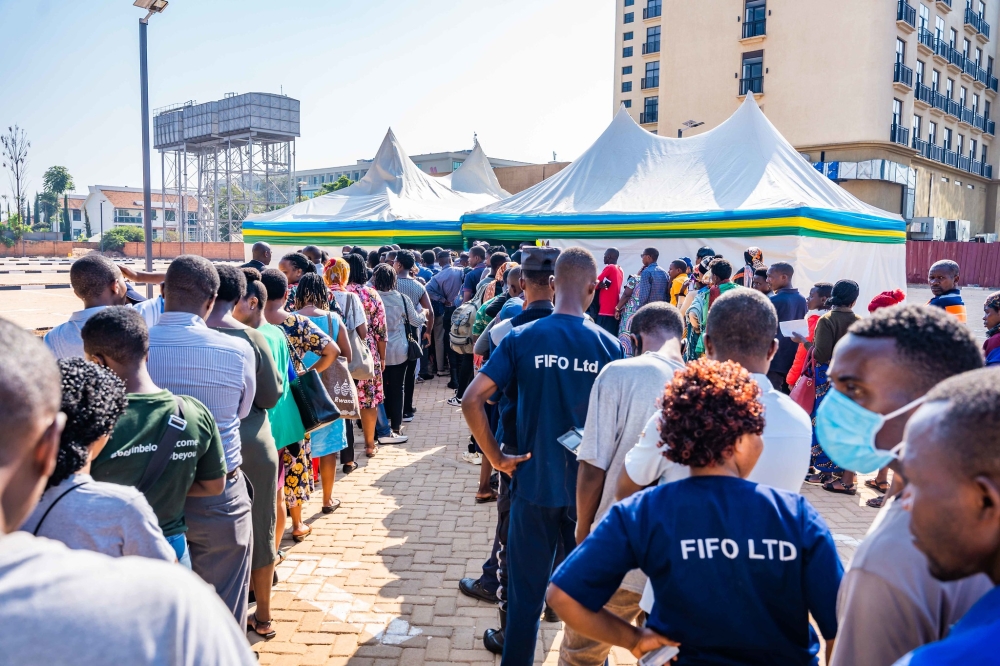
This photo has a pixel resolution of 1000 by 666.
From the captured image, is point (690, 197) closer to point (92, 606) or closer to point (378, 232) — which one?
point (378, 232)

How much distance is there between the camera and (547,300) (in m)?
3.75

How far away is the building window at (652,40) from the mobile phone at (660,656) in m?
53.0

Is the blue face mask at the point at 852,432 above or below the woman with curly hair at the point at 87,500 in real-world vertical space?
above

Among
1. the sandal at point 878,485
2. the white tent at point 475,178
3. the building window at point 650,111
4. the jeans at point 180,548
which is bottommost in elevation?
the sandal at point 878,485

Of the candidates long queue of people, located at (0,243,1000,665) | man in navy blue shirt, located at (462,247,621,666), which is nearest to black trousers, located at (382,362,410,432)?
long queue of people, located at (0,243,1000,665)

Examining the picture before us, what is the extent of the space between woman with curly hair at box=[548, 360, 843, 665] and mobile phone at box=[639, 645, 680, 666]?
0.03 m

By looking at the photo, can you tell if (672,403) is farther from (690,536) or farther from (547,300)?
(547,300)

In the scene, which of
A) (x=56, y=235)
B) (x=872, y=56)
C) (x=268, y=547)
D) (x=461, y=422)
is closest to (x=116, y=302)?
(x=268, y=547)

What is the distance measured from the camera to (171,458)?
2463 mm

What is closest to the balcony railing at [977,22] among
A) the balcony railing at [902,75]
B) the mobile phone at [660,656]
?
the balcony railing at [902,75]

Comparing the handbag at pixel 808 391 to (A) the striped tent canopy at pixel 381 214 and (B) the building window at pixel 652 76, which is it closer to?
Answer: (A) the striped tent canopy at pixel 381 214

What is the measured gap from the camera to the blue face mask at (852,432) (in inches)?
62.9

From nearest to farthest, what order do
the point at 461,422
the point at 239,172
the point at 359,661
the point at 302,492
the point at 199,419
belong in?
the point at 199,419
the point at 359,661
the point at 302,492
the point at 461,422
the point at 239,172

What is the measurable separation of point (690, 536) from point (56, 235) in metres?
81.0
